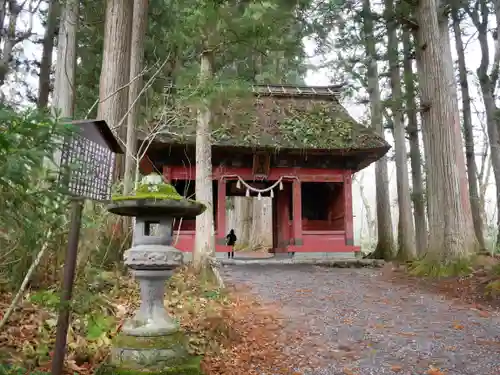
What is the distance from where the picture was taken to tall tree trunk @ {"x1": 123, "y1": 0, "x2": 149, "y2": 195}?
640 cm

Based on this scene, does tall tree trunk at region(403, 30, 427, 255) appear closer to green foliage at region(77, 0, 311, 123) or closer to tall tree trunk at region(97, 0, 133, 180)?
green foliage at region(77, 0, 311, 123)

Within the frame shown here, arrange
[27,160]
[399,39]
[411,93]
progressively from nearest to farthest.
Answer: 1. [27,160]
2. [411,93]
3. [399,39]

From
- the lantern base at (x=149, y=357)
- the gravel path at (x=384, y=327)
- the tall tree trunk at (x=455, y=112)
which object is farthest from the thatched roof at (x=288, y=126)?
the lantern base at (x=149, y=357)

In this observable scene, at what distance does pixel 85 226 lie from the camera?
14.2ft

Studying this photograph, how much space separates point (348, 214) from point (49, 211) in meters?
11.0

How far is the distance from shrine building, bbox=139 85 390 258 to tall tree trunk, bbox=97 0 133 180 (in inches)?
156

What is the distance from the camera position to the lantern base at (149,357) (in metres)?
3.04

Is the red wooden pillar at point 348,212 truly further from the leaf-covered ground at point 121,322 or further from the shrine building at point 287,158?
the leaf-covered ground at point 121,322

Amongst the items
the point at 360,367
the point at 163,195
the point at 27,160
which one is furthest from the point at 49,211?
the point at 360,367

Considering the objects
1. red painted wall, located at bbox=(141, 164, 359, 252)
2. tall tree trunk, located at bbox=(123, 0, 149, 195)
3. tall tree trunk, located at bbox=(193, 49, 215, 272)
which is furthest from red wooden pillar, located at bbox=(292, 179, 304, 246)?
tall tree trunk, located at bbox=(123, 0, 149, 195)

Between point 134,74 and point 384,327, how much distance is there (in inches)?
214

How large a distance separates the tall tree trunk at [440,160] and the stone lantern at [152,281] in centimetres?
651

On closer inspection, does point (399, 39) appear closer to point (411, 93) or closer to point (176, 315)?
point (411, 93)

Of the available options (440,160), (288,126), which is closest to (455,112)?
(440,160)
